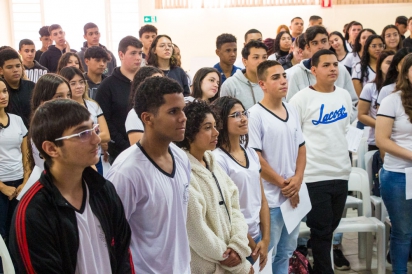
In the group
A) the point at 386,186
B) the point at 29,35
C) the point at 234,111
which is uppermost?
the point at 29,35

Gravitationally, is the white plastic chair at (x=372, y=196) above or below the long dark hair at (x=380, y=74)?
below

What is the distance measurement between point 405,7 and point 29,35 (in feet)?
24.3

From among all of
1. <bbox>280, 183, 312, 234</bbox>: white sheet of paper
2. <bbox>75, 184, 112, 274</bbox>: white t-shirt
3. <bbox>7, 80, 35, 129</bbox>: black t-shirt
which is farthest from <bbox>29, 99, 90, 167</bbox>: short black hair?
<bbox>7, 80, 35, 129</bbox>: black t-shirt

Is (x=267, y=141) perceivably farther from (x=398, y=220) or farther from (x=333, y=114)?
(x=398, y=220)

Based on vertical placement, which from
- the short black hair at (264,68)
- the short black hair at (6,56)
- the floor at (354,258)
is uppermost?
the short black hair at (6,56)

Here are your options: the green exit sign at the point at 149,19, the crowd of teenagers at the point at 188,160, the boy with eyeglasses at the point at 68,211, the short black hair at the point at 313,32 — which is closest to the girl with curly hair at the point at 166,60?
the crowd of teenagers at the point at 188,160

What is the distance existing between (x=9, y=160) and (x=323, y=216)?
215 centimetres

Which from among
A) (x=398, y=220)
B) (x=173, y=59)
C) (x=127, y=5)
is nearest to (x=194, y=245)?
(x=398, y=220)

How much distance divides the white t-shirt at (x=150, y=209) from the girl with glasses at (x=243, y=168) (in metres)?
0.71

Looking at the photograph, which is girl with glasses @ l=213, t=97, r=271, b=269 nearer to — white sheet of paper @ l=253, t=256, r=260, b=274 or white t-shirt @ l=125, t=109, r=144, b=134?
white sheet of paper @ l=253, t=256, r=260, b=274

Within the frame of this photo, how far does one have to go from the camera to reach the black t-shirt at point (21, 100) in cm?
366

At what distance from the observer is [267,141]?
297 cm

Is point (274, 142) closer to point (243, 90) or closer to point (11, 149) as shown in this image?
point (243, 90)

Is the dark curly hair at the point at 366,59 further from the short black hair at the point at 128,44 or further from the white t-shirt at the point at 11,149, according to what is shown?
the white t-shirt at the point at 11,149
